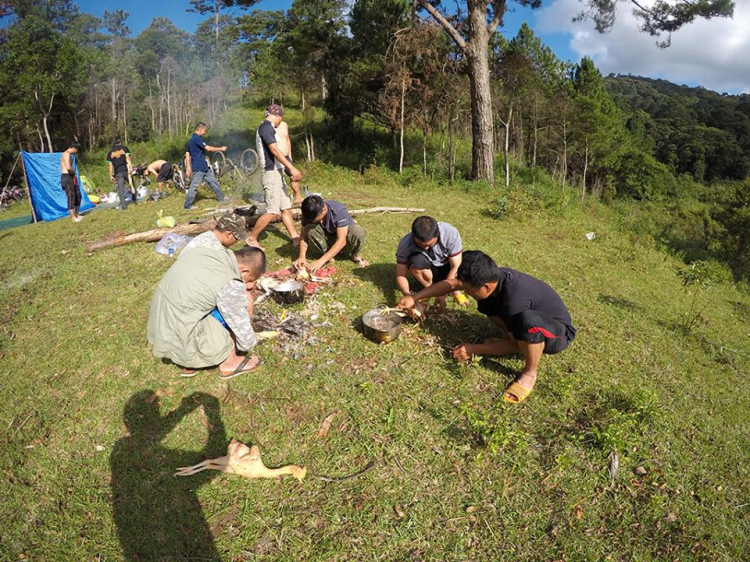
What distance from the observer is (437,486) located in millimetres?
2730

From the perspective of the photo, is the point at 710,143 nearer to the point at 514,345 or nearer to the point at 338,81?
the point at 338,81

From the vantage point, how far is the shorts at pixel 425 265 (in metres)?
4.35

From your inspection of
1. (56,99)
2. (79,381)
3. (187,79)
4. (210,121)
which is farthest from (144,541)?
(187,79)

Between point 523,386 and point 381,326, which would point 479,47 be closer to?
point 381,326

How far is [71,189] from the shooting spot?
9.30 meters

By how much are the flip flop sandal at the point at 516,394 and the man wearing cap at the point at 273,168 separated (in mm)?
4005

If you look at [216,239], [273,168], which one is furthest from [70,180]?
[216,239]

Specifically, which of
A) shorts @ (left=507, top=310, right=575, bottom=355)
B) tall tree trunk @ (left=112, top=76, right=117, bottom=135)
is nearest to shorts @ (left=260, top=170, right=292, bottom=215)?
shorts @ (left=507, top=310, right=575, bottom=355)

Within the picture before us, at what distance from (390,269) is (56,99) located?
31.7 meters

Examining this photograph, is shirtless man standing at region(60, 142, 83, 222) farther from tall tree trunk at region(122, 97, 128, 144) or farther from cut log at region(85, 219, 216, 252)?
tall tree trunk at region(122, 97, 128, 144)

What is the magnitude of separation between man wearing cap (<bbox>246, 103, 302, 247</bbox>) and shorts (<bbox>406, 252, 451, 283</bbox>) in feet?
7.83

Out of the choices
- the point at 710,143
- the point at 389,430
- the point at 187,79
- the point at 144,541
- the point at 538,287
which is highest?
the point at 187,79

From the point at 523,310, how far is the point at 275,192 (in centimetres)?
411

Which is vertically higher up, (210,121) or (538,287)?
(210,121)
